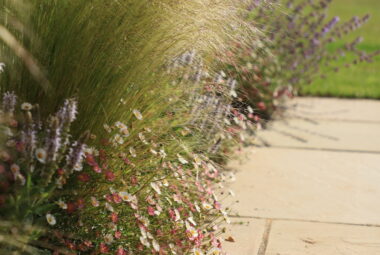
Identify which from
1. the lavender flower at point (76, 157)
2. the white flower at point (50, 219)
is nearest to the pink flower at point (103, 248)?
the white flower at point (50, 219)

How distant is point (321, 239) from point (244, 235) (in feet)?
1.38

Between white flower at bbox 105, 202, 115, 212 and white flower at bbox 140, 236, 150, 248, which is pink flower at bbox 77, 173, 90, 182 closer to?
white flower at bbox 105, 202, 115, 212

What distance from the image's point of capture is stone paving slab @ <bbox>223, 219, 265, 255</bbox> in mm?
3578

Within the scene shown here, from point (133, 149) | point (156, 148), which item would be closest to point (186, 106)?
point (156, 148)

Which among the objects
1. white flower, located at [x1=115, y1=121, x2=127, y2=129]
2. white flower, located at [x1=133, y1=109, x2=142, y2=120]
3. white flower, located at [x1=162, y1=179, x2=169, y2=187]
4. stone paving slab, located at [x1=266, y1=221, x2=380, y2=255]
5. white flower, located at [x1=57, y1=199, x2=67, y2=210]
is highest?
white flower, located at [x1=133, y1=109, x2=142, y2=120]

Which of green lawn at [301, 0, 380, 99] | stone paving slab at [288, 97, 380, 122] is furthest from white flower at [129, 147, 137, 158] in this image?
green lawn at [301, 0, 380, 99]

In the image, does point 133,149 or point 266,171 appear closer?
point 133,149

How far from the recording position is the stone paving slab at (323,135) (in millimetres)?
5602

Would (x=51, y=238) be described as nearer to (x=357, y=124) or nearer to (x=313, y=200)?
(x=313, y=200)

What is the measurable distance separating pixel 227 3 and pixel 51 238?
1.45m

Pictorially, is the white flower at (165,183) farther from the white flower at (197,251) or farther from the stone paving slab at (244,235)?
the stone paving slab at (244,235)

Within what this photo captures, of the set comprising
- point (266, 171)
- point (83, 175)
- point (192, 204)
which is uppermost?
point (83, 175)

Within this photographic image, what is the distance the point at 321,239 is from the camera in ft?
12.3

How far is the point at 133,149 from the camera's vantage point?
3.13 meters
